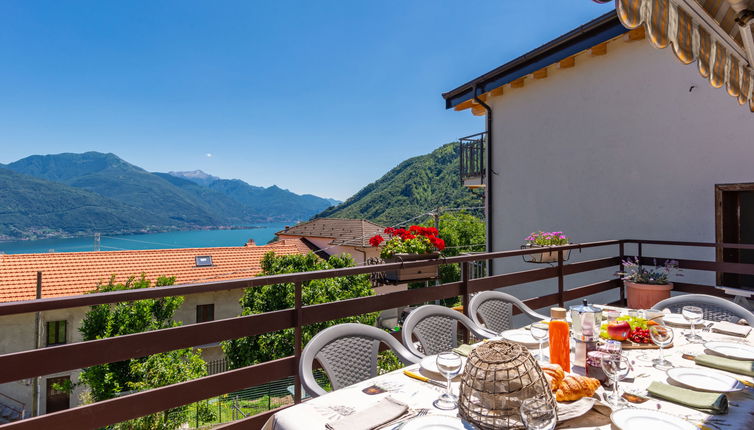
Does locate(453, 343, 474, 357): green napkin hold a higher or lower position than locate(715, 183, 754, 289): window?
lower

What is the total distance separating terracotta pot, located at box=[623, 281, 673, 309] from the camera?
13.1 ft

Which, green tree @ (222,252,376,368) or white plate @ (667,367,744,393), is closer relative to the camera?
white plate @ (667,367,744,393)

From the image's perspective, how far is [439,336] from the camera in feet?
6.82

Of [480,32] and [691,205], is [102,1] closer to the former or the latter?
[480,32]

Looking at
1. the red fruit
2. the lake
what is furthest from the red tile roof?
the red fruit

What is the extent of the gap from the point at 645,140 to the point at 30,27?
199ft

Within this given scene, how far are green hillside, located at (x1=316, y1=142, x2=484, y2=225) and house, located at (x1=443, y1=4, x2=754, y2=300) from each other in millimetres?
28848

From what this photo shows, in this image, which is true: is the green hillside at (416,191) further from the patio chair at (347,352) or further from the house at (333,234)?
the patio chair at (347,352)

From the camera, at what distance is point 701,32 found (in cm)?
198

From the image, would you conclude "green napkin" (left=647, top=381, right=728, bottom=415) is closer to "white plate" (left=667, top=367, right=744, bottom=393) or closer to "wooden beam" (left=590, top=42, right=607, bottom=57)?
"white plate" (left=667, top=367, right=744, bottom=393)

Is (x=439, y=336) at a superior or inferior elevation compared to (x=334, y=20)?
inferior

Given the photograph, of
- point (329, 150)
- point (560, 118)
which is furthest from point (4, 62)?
point (560, 118)

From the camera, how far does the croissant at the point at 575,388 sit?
108 centimetres

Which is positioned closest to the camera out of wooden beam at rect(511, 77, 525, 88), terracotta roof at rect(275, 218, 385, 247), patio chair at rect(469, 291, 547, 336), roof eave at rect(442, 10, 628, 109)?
patio chair at rect(469, 291, 547, 336)
